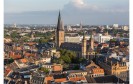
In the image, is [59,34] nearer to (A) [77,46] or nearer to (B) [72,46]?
(B) [72,46]

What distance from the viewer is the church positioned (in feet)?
25.4

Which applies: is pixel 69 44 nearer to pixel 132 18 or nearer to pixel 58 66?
pixel 58 66

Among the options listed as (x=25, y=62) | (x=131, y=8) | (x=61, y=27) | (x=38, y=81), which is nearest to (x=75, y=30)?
(x=61, y=27)

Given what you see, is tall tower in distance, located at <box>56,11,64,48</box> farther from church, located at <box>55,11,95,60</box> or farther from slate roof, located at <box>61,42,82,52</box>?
slate roof, located at <box>61,42,82,52</box>

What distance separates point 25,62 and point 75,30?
11260 mm

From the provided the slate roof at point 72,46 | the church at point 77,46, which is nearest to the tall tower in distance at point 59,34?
the church at point 77,46

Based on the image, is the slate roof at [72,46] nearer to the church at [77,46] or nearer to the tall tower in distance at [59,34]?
the church at [77,46]

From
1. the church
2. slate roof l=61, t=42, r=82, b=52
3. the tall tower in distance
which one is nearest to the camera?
the church

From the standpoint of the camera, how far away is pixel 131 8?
88 centimetres

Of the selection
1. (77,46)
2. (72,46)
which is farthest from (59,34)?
(77,46)

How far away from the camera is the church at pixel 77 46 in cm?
773

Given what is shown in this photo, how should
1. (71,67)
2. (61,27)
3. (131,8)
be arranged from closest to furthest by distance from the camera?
(131,8), (71,67), (61,27)

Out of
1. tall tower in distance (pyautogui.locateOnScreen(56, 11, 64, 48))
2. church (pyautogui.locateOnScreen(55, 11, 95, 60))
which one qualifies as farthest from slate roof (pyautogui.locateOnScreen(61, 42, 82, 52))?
tall tower in distance (pyautogui.locateOnScreen(56, 11, 64, 48))

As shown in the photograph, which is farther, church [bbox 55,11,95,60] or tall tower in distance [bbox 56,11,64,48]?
tall tower in distance [bbox 56,11,64,48]
